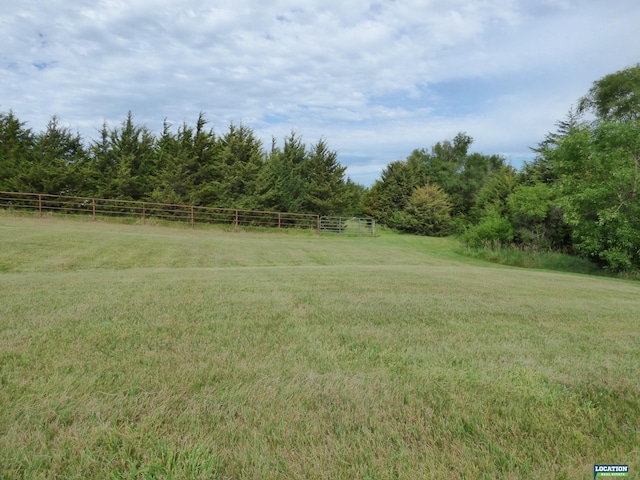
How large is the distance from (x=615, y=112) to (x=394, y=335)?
30768 mm

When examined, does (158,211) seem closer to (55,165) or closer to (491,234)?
(55,165)

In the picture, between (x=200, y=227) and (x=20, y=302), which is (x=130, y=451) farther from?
(x=200, y=227)

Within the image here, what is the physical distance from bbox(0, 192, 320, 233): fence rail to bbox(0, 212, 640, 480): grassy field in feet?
61.3

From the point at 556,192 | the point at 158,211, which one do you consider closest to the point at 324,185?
the point at 158,211

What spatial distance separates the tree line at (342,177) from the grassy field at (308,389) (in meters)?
14.3

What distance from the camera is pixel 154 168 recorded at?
87.2 feet

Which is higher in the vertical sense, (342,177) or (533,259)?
(342,177)

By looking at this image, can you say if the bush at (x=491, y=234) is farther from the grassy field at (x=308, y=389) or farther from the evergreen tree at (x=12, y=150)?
the evergreen tree at (x=12, y=150)

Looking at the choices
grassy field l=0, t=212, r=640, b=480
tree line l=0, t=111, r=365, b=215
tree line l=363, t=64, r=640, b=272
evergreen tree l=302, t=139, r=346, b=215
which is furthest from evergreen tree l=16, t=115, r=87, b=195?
tree line l=363, t=64, r=640, b=272

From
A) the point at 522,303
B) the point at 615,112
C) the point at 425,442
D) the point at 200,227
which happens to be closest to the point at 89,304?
Answer: the point at 425,442

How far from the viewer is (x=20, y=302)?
4.52 metres

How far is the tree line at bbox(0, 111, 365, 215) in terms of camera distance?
78.3 feet

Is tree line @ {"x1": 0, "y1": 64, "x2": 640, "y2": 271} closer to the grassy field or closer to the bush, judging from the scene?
the bush

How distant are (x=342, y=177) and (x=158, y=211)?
47.4ft
